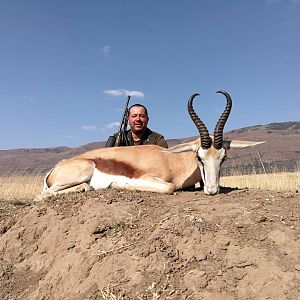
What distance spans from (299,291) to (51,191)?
5085 mm

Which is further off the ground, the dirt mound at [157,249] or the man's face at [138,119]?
the man's face at [138,119]

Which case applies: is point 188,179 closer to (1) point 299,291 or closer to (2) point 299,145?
(1) point 299,291

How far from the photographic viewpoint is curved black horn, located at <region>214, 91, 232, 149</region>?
21.6 feet

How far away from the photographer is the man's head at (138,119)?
9320 millimetres

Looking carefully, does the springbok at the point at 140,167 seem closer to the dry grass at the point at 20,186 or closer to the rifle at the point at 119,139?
the rifle at the point at 119,139

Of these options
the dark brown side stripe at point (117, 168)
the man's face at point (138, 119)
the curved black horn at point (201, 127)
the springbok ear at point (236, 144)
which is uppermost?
the man's face at point (138, 119)

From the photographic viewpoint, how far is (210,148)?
6.59m

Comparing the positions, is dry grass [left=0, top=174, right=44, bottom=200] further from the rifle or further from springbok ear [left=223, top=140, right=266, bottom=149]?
springbok ear [left=223, top=140, right=266, bottom=149]

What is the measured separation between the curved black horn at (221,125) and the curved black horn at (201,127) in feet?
0.44

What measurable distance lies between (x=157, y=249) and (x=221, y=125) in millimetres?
3416

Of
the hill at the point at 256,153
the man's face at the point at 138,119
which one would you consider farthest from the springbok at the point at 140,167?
the hill at the point at 256,153

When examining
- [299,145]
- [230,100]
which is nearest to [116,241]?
[230,100]

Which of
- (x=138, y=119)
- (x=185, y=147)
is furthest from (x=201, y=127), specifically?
(x=138, y=119)

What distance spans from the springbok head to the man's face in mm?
2385
